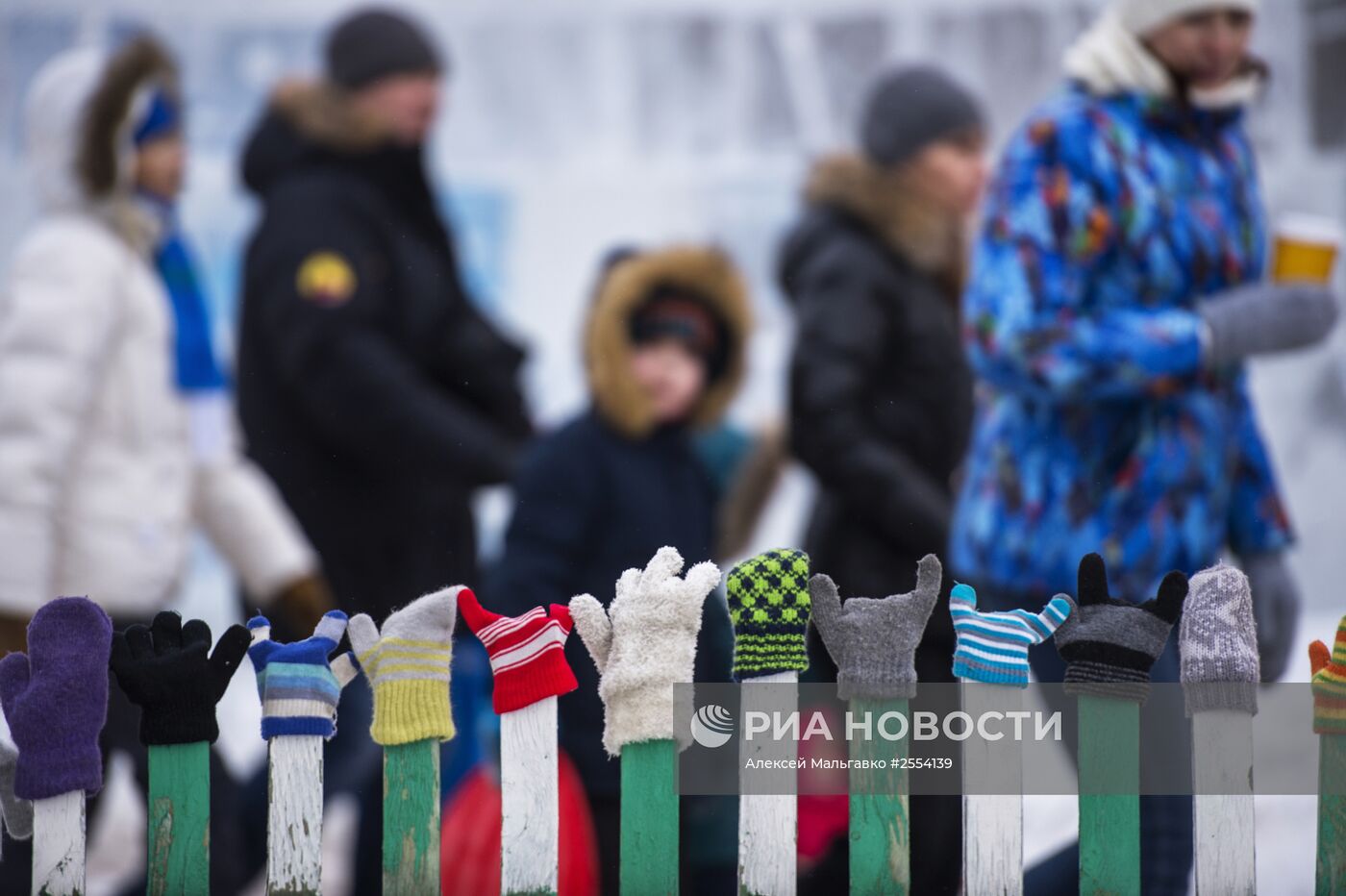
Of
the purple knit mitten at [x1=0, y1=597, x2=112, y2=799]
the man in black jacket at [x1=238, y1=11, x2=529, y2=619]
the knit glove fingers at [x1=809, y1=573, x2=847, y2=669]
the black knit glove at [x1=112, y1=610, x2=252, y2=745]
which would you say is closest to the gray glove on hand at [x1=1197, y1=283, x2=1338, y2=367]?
the knit glove fingers at [x1=809, y1=573, x2=847, y2=669]

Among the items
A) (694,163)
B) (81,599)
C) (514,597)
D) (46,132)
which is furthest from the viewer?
(694,163)

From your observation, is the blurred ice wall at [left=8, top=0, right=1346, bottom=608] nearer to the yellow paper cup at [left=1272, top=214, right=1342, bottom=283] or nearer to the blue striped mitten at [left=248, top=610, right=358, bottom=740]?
the yellow paper cup at [left=1272, top=214, right=1342, bottom=283]

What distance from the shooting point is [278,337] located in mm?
3502

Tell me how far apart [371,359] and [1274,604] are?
1.71 meters

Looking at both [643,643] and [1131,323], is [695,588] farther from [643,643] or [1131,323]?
[1131,323]

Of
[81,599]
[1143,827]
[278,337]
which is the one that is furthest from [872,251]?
[81,599]

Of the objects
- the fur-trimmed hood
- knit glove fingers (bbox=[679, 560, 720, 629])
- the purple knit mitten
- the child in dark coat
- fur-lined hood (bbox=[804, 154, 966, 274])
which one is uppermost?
the fur-trimmed hood

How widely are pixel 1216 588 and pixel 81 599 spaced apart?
120 centimetres

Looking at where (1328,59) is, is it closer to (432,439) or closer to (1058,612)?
(432,439)

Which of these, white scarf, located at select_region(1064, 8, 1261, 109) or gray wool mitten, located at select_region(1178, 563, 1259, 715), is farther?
white scarf, located at select_region(1064, 8, 1261, 109)

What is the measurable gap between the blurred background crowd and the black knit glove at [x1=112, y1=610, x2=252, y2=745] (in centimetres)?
77

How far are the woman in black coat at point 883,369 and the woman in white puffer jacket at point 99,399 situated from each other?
3.19 ft

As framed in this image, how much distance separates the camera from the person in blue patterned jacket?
2438mm

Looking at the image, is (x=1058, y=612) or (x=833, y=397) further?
(x=833, y=397)
